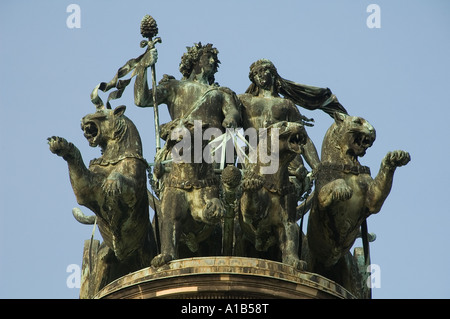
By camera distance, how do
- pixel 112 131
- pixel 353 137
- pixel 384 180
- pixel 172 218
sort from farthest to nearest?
1. pixel 112 131
2. pixel 353 137
3. pixel 384 180
4. pixel 172 218

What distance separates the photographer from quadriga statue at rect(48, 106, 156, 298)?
45.7 meters

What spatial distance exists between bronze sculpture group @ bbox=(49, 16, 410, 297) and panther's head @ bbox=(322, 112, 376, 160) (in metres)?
0.02

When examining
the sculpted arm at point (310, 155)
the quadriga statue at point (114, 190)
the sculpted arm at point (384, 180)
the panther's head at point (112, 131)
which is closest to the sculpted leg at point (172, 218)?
the quadriga statue at point (114, 190)

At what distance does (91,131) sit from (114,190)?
6.40ft

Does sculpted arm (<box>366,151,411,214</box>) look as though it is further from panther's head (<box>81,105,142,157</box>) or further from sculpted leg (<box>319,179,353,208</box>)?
panther's head (<box>81,105,142,157</box>)

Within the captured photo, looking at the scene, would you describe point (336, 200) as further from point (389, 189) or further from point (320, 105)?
point (320, 105)

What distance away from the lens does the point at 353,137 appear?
46656mm

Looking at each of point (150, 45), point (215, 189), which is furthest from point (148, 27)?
point (215, 189)

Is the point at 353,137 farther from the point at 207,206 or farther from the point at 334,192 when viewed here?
the point at 207,206

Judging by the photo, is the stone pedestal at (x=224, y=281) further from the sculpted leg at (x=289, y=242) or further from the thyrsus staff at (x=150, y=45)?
the thyrsus staff at (x=150, y=45)

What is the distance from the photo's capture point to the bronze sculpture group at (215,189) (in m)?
45.4

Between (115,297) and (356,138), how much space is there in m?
6.39

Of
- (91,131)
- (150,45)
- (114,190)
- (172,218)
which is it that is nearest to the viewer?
(172,218)

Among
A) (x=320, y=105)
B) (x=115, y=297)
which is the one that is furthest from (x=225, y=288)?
(x=320, y=105)
